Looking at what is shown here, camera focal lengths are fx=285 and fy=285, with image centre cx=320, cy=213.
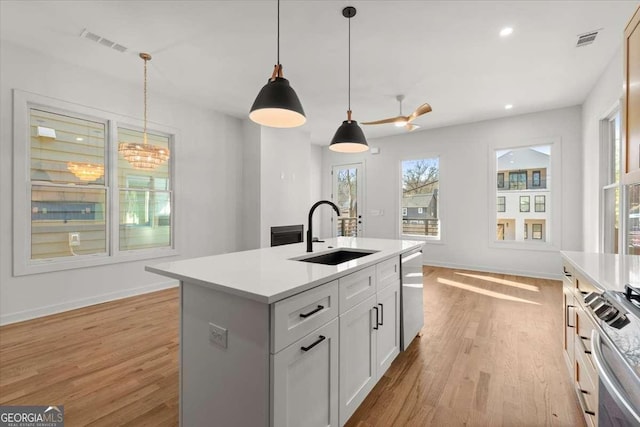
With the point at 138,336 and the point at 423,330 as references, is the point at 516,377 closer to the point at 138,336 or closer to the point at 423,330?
the point at 423,330

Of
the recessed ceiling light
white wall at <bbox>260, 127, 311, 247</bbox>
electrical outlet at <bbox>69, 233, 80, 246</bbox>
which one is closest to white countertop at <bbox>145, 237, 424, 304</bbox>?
the recessed ceiling light

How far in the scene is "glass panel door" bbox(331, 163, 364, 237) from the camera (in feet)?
23.6

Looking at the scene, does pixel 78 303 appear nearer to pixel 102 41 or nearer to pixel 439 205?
pixel 102 41

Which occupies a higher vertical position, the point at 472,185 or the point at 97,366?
the point at 472,185

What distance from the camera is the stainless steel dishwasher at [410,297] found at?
91.7 inches

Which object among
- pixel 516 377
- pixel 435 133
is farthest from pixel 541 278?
pixel 516 377

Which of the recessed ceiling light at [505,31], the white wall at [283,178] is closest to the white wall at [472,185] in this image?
the white wall at [283,178]

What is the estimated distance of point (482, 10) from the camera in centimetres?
248

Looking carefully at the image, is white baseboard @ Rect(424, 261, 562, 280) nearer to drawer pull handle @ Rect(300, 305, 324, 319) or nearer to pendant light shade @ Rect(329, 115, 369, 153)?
pendant light shade @ Rect(329, 115, 369, 153)

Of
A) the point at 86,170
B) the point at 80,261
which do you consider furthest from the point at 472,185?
the point at 80,261

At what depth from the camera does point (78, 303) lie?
3.51 m

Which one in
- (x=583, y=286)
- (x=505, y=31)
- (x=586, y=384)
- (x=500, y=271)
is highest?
(x=505, y=31)

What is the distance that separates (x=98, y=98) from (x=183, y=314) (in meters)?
3.75

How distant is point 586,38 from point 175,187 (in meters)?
5.44
